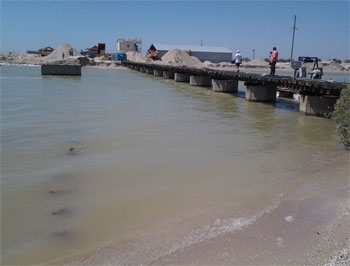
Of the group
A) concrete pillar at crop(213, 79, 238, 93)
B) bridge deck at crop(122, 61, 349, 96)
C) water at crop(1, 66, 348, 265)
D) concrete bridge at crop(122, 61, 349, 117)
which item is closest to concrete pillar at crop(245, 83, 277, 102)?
concrete bridge at crop(122, 61, 349, 117)

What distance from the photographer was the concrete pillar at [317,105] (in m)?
20.8

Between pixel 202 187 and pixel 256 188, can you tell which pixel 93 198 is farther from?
A: pixel 256 188

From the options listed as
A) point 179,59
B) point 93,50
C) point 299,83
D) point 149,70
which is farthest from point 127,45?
point 299,83

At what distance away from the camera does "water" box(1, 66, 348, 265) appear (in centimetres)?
627

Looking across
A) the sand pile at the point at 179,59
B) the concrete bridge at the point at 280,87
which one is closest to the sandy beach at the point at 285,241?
the concrete bridge at the point at 280,87

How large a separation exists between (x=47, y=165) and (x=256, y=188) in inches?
207

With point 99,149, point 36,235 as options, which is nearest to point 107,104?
point 99,149

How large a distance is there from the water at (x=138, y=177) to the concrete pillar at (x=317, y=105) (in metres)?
2.38

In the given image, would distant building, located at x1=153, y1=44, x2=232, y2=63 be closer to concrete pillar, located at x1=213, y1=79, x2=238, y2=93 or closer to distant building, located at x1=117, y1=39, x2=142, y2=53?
distant building, located at x1=117, y1=39, x2=142, y2=53

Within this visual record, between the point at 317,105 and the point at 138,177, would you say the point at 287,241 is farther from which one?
the point at 317,105

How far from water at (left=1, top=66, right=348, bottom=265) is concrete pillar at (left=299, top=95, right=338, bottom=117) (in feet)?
7.79

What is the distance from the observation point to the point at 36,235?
6355mm

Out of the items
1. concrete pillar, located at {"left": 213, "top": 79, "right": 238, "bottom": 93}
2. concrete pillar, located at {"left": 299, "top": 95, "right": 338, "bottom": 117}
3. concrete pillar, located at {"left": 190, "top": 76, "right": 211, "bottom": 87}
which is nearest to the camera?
concrete pillar, located at {"left": 299, "top": 95, "right": 338, "bottom": 117}

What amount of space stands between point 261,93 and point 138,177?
19.8m
